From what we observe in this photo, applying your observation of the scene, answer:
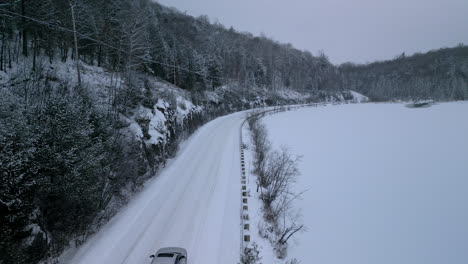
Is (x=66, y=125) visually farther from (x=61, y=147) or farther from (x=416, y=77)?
(x=416, y=77)

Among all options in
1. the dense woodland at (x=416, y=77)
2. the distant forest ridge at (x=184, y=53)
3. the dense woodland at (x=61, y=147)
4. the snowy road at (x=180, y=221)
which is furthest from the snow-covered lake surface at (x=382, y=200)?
the dense woodland at (x=416, y=77)

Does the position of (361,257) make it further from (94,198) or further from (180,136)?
(180,136)

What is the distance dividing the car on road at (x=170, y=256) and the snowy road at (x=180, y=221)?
2.50 ft

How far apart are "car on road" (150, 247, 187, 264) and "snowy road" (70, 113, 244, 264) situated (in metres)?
0.76

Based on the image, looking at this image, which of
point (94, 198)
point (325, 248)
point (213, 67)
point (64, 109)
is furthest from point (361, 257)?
point (213, 67)

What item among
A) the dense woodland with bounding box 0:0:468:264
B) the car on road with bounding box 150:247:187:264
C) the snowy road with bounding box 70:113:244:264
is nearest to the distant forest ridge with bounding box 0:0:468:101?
the dense woodland with bounding box 0:0:468:264

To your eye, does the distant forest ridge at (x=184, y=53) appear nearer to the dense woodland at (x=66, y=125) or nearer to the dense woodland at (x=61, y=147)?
the dense woodland at (x=66, y=125)

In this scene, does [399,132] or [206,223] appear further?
Answer: [399,132]

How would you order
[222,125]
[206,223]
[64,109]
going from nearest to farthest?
[64,109], [206,223], [222,125]

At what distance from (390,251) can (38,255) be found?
681 inches

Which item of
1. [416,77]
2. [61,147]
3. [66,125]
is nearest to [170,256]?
[61,147]

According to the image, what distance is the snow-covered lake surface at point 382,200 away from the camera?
13.3 meters

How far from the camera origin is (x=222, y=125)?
118 ft

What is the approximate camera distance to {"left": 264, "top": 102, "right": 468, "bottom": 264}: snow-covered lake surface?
13344mm
